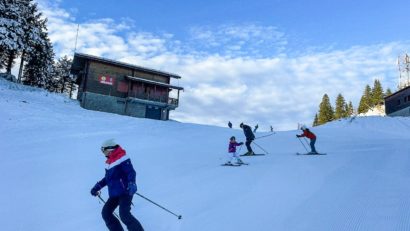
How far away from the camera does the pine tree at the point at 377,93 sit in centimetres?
8343

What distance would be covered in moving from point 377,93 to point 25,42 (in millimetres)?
78240

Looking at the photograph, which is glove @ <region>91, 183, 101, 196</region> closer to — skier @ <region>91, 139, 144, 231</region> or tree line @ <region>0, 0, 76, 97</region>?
skier @ <region>91, 139, 144, 231</region>

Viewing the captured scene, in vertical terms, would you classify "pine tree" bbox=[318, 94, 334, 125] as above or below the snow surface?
above

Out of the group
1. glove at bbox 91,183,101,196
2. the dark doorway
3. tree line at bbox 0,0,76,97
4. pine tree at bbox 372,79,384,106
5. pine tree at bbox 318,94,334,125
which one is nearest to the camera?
glove at bbox 91,183,101,196

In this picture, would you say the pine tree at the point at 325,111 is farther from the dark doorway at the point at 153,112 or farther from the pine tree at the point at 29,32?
the pine tree at the point at 29,32

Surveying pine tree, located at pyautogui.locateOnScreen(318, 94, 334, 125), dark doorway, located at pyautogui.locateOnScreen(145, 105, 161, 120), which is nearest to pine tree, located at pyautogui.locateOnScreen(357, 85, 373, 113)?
pine tree, located at pyautogui.locateOnScreen(318, 94, 334, 125)

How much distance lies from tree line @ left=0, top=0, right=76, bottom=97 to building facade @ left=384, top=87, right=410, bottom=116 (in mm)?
→ 52551

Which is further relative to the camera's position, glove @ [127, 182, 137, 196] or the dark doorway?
the dark doorway

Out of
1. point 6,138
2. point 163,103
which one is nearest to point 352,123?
point 163,103

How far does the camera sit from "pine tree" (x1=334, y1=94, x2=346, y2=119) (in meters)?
88.2

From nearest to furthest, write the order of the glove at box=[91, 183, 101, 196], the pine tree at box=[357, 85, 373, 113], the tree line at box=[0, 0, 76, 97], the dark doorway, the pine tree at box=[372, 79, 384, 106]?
1. the glove at box=[91, 183, 101, 196]
2. the tree line at box=[0, 0, 76, 97]
3. the dark doorway
4. the pine tree at box=[372, 79, 384, 106]
5. the pine tree at box=[357, 85, 373, 113]

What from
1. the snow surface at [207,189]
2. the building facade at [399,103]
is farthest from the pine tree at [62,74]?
the building facade at [399,103]

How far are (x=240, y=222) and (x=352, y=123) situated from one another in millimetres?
35339

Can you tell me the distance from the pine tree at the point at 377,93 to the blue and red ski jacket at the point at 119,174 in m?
87.9
